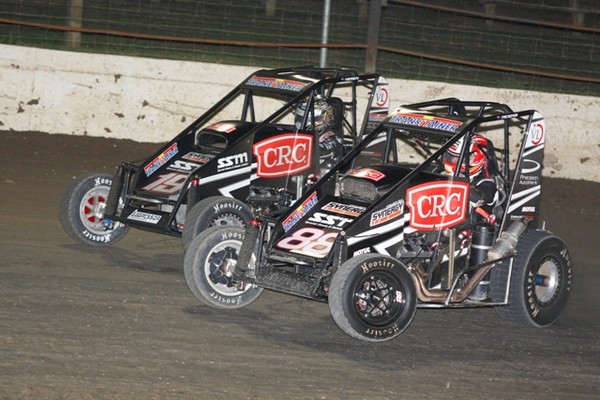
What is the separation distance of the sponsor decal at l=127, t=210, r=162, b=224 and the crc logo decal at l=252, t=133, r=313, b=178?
1.07 meters

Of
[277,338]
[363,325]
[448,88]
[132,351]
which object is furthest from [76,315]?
[448,88]

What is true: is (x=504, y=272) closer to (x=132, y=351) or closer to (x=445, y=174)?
(x=445, y=174)

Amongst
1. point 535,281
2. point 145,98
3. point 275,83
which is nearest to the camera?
point 535,281

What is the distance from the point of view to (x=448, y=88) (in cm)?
1377

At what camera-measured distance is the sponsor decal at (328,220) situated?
7488 mm

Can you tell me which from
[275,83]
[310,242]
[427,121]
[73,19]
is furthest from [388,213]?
[73,19]

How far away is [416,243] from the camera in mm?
7750

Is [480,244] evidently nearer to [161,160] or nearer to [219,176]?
[219,176]

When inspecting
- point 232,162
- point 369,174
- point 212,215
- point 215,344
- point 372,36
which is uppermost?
point 372,36

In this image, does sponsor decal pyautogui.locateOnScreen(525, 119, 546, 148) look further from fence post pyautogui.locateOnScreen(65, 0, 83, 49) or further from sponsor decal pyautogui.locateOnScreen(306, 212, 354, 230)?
fence post pyautogui.locateOnScreen(65, 0, 83, 49)

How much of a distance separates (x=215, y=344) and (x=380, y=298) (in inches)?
44.7

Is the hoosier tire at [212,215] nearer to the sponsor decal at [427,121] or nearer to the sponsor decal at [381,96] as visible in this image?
the sponsor decal at [427,121]

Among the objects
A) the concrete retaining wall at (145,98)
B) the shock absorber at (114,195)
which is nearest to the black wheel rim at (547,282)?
the shock absorber at (114,195)

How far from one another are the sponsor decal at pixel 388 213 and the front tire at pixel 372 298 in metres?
0.43
